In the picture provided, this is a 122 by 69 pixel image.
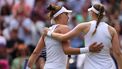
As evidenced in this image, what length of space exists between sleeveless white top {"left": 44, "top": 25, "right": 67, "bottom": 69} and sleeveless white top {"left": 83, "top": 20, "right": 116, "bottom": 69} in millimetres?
427

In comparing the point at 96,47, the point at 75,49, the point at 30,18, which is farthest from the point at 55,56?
the point at 30,18

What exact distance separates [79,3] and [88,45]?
796cm

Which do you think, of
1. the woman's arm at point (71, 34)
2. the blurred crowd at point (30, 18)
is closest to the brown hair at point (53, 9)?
the woman's arm at point (71, 34)

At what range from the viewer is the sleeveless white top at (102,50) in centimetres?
984

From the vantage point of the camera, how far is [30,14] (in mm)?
17891

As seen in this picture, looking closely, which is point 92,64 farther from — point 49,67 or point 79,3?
point 79,3

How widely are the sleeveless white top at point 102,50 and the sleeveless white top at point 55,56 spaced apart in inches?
16.8

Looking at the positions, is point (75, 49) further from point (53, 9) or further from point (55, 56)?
point (53, 9)

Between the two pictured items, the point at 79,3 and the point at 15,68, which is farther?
the point at 79,3

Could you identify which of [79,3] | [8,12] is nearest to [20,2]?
[8,12]

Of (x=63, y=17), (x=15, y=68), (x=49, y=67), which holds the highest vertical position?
(x=63, y=17)

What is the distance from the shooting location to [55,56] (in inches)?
397

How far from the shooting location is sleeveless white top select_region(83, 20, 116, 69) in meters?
9.84

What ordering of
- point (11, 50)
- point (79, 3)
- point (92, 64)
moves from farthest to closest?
1. point (79, 3)
2. point (11, 50)
3. point (92, 64)
